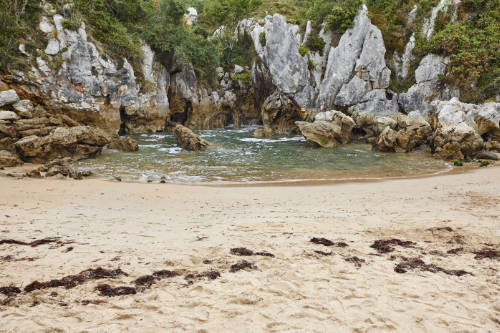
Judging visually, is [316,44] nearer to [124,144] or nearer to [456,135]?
[456,135]

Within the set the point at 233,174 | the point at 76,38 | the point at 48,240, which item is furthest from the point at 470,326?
the point at 76,38

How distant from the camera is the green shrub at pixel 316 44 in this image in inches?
1114

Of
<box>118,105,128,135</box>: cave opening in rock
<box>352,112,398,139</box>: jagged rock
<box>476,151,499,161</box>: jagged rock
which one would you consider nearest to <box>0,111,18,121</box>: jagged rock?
<box>118,105,128,135</box>: cave opening in rock

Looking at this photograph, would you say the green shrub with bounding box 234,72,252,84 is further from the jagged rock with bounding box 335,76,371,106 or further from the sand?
the sand

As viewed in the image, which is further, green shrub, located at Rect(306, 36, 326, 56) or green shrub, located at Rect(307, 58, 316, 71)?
green shrub, located at Rect(307, 58, 316, 71)

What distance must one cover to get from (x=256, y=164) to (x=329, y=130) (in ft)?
30.6

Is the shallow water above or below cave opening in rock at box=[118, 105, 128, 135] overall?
below

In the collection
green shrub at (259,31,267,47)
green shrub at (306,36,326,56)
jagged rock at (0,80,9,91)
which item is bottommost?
jagged rock at (0,80,9,91)

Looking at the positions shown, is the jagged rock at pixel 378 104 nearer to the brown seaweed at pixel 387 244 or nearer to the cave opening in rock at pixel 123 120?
the cave opening in rock at pixel 123 120

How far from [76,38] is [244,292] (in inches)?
909

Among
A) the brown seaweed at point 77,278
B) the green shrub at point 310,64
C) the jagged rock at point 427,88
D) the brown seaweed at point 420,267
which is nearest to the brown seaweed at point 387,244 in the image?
the brown seaweed at point 420,267

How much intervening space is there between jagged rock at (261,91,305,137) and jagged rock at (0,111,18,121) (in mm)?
19848

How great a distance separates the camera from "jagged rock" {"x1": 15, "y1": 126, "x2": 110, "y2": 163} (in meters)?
12.8

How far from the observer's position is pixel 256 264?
362 cm
